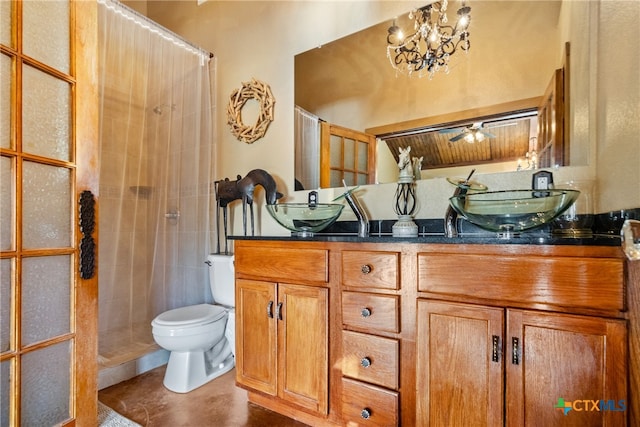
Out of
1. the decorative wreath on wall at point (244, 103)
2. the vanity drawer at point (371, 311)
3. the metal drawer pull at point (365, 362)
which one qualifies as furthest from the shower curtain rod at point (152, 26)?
the metal drawer pull at point (365, 362)

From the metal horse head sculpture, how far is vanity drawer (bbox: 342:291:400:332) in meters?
1.03

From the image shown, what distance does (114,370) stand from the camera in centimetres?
189

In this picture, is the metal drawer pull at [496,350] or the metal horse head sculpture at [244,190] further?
the metal horse head sculpture at [244,190]

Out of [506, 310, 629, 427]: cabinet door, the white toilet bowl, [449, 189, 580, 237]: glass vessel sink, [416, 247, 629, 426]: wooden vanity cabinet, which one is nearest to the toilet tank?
the white toilet bowl

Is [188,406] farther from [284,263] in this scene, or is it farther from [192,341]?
[284,263]

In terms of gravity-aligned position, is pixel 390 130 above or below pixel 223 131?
below

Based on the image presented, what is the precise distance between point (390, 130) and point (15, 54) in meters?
1.66

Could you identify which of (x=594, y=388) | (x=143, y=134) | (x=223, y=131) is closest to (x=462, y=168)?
(x=594, y=388)

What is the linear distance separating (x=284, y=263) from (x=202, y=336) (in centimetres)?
79

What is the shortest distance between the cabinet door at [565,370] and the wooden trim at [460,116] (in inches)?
39.1

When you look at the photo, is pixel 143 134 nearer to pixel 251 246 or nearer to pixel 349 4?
pixel 251 246

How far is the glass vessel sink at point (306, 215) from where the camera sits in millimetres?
1598

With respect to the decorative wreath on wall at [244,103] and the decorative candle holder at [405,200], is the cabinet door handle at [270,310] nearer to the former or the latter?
the decorative candle holder at [405,200]

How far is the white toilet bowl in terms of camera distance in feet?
5.74
